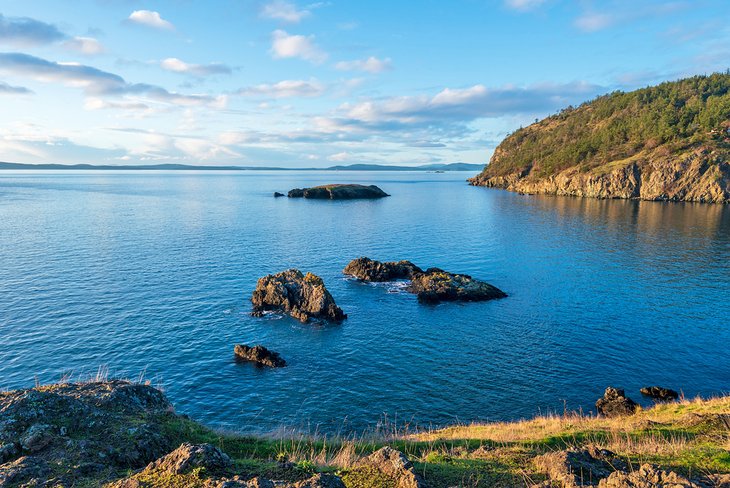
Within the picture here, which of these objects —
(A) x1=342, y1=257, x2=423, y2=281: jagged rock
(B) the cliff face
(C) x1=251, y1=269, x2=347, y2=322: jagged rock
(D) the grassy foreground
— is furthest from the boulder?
(B) the cliff face

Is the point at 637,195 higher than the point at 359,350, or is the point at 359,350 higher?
the point at 637,195

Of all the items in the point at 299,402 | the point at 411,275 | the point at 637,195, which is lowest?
the point at 299,402

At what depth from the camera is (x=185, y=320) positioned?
56.6 m

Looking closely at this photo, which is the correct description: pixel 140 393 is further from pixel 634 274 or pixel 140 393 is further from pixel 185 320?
pixel 634 274

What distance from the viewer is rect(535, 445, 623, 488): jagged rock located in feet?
49.1

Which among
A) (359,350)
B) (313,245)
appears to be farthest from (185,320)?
(313,245)

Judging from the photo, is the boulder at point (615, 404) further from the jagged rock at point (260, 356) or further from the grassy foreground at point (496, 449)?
the jagged rock at point (260, 356)

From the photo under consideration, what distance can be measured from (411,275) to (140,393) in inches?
2290

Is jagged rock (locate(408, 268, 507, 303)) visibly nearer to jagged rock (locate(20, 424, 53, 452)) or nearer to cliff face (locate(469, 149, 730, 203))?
jagged rock (locate(20, 424, 53, 452))

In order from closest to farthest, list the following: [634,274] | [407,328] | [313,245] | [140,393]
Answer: [140,393] < [407,328] < [634,274] < [313,245]

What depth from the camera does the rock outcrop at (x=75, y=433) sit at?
51.9 ft

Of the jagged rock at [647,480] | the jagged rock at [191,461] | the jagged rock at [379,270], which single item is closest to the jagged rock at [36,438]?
the jagged rock at [191,461]

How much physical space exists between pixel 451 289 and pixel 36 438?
2244 inches

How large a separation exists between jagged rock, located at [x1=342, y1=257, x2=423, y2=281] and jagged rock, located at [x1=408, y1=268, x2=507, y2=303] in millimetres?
6859
